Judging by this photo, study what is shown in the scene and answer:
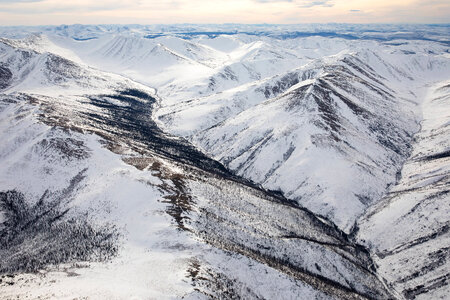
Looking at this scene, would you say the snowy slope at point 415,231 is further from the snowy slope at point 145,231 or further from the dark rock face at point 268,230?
the snowy slope at point 145,231

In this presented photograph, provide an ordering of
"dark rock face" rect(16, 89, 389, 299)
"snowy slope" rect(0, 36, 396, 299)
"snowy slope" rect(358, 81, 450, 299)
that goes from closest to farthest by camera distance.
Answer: "snowy slope" rect(0, 36, 396, 299) < "snowy slope" rect(358, 81, 450, 299) < "dark rock face" rect(16, 89, 389, 299)

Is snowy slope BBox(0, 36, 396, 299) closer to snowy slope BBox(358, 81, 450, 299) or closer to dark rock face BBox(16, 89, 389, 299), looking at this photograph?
dark rock face BBox(16, 89, 389, 299)

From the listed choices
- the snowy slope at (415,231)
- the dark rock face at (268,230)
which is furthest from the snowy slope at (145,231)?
the snowy slope at (415,231)

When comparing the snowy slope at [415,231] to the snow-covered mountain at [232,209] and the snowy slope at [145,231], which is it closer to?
the snow-covered mountain at [232,209]

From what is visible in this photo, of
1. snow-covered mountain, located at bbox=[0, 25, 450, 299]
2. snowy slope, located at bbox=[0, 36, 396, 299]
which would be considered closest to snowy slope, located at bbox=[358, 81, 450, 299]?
snow-covered mountain, located at bbox=[0, 25, 450, 299]

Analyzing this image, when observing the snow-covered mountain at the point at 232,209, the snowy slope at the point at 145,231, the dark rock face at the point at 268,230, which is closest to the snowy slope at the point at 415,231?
the snow-covered mountain at the point at 232,209

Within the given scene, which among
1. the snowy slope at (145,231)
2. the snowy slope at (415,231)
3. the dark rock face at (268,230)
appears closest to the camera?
the snowy slope at (145,231)

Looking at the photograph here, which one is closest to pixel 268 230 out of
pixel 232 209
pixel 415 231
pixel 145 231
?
pixel 232 209

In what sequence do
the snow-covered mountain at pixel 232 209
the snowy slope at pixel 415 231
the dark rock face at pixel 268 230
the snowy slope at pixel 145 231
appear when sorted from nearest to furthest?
the snowy slope at pixel 145 231
the snow-covered mountain at pixel 232 209
the snowy slope at pixel 415 231
the dark rock face at pixel 268 230

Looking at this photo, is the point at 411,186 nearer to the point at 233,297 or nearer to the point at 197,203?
the point at 197,203

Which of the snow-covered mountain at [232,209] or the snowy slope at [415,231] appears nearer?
the snow-covered mountain at [232,209]

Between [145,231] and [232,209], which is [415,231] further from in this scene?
[145,231]
